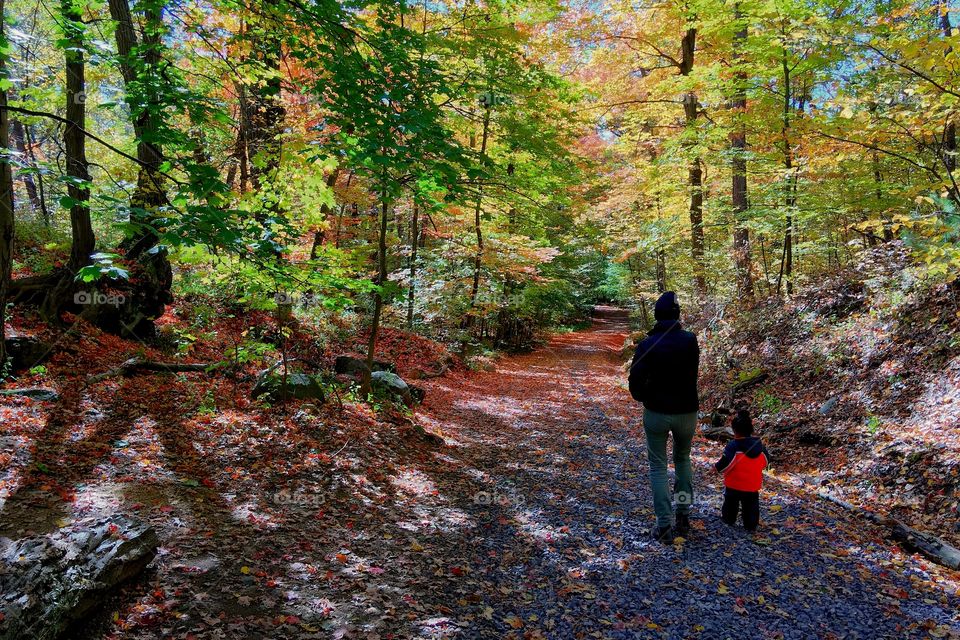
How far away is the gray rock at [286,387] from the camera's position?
7.49 metres

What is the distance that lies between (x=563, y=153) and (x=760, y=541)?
10219 mm

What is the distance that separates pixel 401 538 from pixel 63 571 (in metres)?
2.59

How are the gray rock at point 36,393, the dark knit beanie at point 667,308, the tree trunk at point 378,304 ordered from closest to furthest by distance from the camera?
the dark knit beanie at point 667,308
the gray rock at point 36,393
the tree trunk at point 378,304

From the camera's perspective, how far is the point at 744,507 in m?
4.88

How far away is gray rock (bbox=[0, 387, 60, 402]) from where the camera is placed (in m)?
5.71

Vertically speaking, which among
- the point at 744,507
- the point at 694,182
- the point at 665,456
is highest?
the point at 694,182

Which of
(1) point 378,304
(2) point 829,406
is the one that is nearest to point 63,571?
(1) point 378,304

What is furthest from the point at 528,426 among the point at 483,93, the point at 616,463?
the point at 483,93

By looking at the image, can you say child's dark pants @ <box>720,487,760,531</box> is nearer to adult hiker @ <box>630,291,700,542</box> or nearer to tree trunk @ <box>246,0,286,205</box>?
adult hiker @ <box>630,291,700,542</box>

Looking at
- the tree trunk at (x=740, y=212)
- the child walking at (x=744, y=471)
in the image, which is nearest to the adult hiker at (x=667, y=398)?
the child walking at (x=744, y=471)

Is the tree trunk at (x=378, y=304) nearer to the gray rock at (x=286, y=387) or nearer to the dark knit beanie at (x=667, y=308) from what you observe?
the gray rock at (x=286, y=387)

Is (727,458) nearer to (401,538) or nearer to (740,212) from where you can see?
(401,538)

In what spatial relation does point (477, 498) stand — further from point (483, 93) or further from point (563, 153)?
point (563, 153)

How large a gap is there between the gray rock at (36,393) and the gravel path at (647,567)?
482cm
